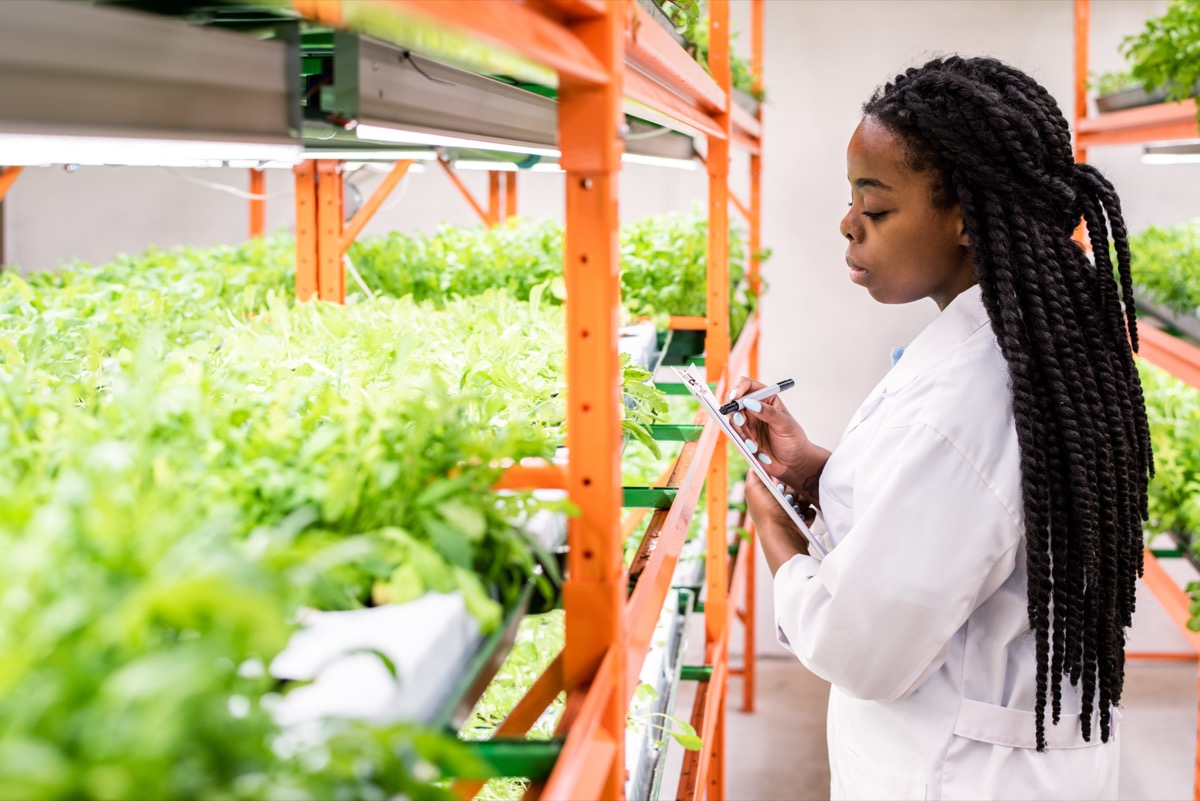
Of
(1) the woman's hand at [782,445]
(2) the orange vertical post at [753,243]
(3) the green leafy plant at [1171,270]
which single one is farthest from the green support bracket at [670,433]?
(3) the green leafy plant at [1171,270]

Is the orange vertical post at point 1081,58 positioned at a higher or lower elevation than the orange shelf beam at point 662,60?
higher

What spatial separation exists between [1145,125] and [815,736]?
299 cm

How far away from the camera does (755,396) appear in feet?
6.42

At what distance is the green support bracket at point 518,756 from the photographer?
0.88 metres

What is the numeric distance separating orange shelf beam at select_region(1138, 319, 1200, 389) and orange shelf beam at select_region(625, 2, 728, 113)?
170 cm

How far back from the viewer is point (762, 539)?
1.83 m

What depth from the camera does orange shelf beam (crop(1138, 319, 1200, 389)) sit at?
3.09 m

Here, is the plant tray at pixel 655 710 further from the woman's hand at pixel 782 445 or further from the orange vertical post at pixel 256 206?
the orange vertical post at pixel 256 206

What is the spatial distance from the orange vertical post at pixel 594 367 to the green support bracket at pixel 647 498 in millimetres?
562

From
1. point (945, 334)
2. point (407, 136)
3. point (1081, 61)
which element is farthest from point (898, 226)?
point (1081, 61)

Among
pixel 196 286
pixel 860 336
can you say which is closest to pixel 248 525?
pixel 196 286

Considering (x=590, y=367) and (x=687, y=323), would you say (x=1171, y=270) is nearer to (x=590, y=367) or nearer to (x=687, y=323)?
(x=687, y=323)

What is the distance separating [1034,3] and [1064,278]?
539 cm

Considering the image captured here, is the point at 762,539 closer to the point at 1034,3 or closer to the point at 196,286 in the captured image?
the point at 196,286
